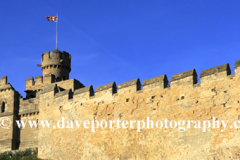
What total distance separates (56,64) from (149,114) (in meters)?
15.7

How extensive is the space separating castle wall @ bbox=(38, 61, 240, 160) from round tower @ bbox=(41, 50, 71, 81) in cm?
864

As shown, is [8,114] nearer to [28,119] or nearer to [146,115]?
[28,119]

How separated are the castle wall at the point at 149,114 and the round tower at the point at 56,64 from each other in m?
8.64

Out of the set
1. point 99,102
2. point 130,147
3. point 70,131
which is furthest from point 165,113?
point 70,131

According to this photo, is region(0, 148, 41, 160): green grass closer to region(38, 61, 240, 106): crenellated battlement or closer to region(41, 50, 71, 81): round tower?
region(38, 61, 240, 106): crenellated battlement

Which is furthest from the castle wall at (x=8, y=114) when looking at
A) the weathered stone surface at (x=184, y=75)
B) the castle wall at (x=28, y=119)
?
the weathered stone surface at (x=184, y=75)

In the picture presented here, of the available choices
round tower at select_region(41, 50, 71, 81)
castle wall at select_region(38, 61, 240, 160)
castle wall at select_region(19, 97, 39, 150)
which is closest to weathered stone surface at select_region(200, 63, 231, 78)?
castle wall at select_region(38, 61, 240, 160)

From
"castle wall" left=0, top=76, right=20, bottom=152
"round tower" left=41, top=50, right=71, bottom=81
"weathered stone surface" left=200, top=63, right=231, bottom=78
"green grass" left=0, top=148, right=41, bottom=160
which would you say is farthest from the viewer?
"round tower" left=41, top=50, right=71, bottom=81

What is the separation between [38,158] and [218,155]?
11.8 m

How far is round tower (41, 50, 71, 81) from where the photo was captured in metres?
35.2

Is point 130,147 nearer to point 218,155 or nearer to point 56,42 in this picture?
point 218,155

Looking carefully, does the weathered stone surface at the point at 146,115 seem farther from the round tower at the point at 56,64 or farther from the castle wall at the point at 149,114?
the round tower at the point at 56,64

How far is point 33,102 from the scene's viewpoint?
99.1ft

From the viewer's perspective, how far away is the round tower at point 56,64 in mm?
35231
